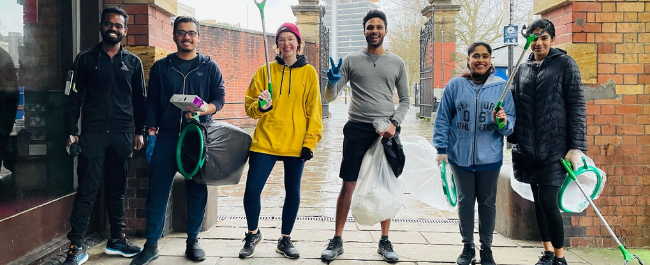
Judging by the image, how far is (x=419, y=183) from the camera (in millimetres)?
4320

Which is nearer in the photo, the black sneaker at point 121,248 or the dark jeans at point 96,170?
the dark jeans at point 96,170

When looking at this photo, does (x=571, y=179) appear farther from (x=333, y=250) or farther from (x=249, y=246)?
(x=249, y=246)

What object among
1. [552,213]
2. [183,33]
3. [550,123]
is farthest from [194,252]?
[550,123]

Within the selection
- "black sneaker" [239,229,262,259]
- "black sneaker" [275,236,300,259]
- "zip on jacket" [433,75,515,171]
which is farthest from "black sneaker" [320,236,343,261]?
"zip on jacket" [433,75,515,171]

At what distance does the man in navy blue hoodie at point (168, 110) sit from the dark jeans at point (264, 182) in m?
0.44

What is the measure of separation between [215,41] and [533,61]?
1417 centimetres

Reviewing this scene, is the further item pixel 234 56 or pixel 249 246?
pixel 234 56

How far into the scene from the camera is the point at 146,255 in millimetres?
3779

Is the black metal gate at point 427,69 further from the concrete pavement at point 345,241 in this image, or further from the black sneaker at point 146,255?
the black sneaker at point 146,255

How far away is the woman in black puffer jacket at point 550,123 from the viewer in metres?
3.53

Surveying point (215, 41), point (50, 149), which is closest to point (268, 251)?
point (50, 149)

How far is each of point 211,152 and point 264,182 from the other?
1.55ft

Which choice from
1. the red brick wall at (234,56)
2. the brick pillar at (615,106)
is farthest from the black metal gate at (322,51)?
the brick pillar at (615,106)

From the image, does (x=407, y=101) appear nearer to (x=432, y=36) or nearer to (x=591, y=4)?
(x=591, y=4)
